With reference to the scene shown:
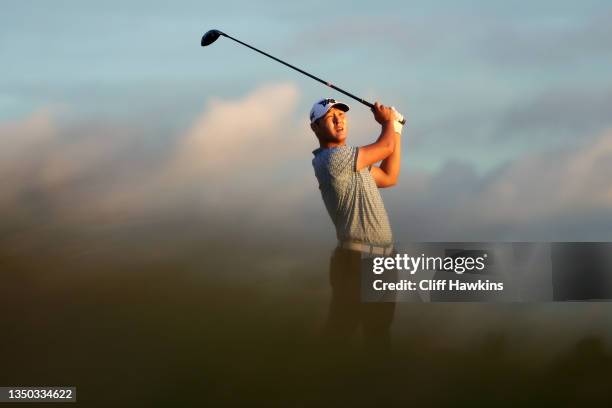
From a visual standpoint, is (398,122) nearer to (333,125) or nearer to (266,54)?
(333,125)

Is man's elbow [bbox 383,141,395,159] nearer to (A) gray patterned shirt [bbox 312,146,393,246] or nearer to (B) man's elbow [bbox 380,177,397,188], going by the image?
(A) gray patterned shirt [bbox 312,146,393,246]

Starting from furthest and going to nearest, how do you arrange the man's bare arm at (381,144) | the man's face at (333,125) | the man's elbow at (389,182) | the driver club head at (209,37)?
the driver club head at (209,37)
the man's elbow at (389,182)
the man's face at (333,125)
the man's bare arm at (381,144)

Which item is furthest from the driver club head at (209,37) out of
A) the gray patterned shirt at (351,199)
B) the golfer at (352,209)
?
the gray patterned shirt at (351,199)

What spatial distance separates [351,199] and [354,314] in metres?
0.71

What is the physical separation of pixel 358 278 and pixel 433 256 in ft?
1.95

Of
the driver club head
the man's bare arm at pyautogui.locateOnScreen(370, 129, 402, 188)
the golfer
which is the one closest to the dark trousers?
the golfer

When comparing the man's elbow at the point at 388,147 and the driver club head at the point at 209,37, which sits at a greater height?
the driver club head at the point at 209,37

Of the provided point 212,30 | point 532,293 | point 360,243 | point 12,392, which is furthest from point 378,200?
point 12,392

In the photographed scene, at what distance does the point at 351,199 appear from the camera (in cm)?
523

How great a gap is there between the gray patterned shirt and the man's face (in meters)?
0.12

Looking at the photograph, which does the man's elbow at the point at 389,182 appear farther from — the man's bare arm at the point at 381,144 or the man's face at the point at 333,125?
the man's face at the point at 333,125

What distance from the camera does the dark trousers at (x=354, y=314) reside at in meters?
5.29

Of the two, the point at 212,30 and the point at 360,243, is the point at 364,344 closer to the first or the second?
the point at 360,243

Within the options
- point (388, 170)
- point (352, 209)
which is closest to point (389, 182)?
point (388, 170)
